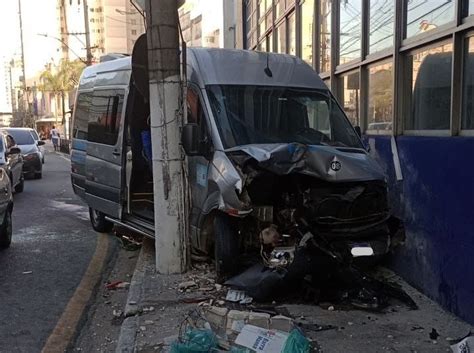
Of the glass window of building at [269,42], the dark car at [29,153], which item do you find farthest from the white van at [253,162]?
the dark car at [29,153]

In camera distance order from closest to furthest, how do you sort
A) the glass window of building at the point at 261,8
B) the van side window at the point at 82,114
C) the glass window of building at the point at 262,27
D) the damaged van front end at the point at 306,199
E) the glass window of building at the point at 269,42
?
the damaged van front end at the point at 306,199 < the van side window at the point at 82,114 < the glass window of building at the point at 269,42 < the glass window of building at the point at 262,27 < the glass window of building at the point at 261,8

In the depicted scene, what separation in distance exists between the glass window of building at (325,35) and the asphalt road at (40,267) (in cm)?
485

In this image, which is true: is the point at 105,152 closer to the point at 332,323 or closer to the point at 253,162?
the point at 253,162

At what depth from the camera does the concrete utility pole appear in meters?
5.82

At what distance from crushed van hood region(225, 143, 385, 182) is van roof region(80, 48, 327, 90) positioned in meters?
1.28

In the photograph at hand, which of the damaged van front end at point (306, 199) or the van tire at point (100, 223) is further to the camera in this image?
the van tire at point (100, 223)

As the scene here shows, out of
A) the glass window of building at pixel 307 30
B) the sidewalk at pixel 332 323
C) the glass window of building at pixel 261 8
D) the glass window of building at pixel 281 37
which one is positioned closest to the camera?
the sidewalk at pixel 332 323

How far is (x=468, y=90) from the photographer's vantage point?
4.64 metres

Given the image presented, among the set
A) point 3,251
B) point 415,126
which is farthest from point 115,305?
point 415,126

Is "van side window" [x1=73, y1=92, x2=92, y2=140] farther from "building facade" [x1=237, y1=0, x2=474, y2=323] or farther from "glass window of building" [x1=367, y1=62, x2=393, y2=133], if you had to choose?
"glass window of building" [x1=367, y1=62, x2=393, y2=133]

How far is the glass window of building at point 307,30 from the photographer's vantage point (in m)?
10.3

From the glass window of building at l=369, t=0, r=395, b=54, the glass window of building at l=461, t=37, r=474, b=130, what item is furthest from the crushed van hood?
the glass window of building at l=369, t=0, r=395, b=54

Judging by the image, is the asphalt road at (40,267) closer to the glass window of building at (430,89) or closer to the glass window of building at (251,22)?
the glass window of building at (430,89)

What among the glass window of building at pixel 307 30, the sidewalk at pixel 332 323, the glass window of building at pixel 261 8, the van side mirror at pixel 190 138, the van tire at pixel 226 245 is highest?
the glass window of building at pixel 261 8
